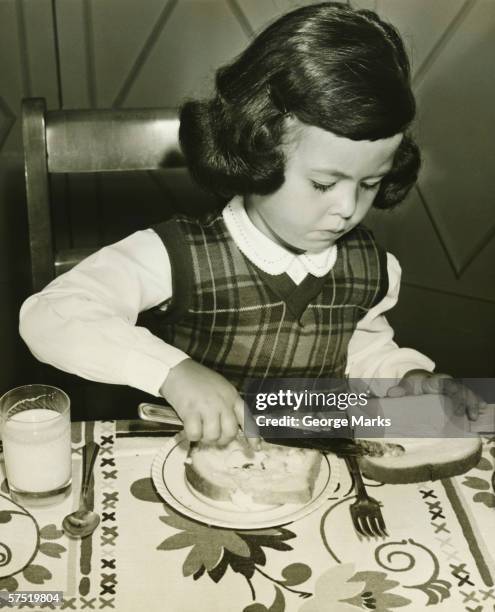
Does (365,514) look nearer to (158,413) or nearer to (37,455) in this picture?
(158,413)

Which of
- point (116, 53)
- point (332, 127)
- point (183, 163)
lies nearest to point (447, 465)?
point (332, 127)

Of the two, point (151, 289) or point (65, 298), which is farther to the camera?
point (151, 289)

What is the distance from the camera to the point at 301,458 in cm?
89

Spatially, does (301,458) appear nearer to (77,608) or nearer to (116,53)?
(77,608)

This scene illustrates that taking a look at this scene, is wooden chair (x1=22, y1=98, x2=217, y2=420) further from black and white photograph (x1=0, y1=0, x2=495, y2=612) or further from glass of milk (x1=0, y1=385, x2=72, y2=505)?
glass of milk (x1=0, y1=385, x2=72, y2=505)

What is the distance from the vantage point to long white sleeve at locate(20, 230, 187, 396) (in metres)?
0.93

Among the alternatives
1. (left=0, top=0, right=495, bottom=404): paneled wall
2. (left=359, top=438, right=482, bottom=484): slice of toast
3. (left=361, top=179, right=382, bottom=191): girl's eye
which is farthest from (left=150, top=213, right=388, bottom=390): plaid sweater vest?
(left=0, top=0, right=495, bottom=404): paneled wall

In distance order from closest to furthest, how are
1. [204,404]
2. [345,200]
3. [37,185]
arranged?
[204,404], [345,200], [37,185]

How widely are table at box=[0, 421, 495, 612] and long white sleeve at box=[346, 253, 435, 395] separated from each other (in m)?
0.32

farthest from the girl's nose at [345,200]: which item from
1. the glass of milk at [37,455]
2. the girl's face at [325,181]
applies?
the glass of milk at [37,455]

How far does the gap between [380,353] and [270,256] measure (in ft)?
0.82

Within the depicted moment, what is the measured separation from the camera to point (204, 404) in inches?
34.5

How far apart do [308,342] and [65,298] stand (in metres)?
0.43

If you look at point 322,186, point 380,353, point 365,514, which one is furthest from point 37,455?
point 380,353
